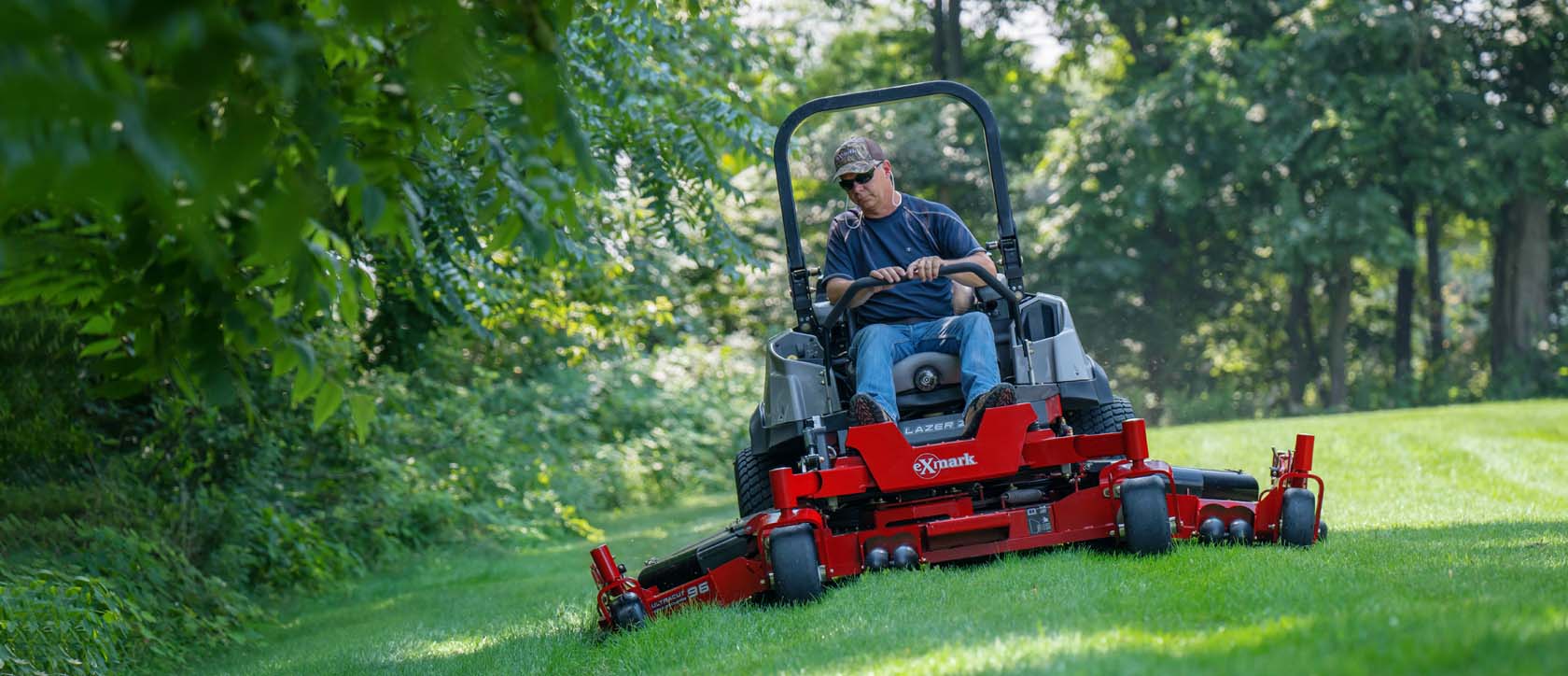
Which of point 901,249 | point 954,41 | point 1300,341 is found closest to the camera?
point 901,249

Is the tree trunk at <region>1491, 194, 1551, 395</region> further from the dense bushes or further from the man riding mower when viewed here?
the man riding mower

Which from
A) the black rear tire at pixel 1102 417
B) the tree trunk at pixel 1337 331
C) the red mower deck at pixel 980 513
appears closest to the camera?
the red mower deck at pixel 980 513

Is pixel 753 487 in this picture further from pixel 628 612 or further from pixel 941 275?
pixel 941 275

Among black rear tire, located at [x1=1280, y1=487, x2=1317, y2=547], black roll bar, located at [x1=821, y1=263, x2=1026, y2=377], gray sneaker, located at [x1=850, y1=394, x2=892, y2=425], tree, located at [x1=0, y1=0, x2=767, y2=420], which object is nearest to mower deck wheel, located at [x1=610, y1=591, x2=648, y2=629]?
gray sneaker, located at [x1=850, y1=394, x2=892, y2=425]

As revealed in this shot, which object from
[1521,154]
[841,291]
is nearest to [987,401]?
[841,291]

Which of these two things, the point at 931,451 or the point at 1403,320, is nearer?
the point at 931,451

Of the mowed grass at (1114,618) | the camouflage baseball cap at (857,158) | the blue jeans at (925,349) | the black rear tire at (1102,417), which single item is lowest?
the mowed grass at (1114,618)

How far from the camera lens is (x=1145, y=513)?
6004 millimetres

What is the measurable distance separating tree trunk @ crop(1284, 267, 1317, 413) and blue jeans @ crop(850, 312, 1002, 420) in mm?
25547

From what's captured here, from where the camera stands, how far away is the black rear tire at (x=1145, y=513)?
6.00 m

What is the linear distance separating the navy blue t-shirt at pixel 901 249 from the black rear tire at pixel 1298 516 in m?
1.71

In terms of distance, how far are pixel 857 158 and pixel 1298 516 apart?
246 centimetres

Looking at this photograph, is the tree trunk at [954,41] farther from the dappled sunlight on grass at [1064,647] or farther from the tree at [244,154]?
the dappled sunlight on grass at [1064,647]

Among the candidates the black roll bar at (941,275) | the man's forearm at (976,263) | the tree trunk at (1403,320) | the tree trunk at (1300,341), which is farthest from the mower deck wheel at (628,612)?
the tree trunk at (1403,320)
